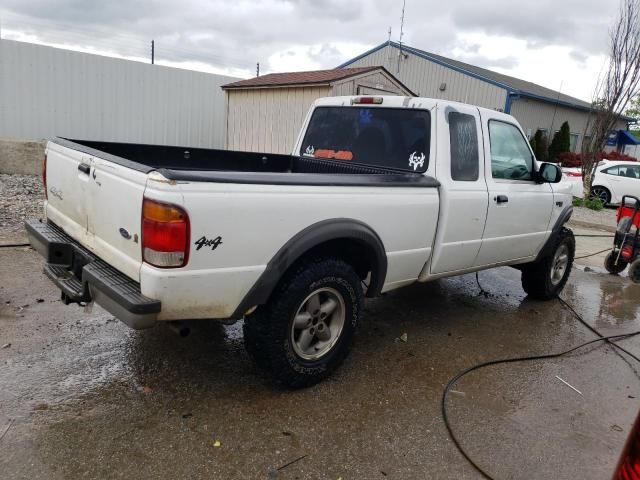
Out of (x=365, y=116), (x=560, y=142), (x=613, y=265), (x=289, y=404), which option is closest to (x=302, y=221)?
(x=289, y=404)

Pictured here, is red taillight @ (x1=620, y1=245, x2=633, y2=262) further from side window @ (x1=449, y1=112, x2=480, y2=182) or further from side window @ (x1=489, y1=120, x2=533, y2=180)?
side window @ (x1=449, y1=112, x2=480, y2=182)

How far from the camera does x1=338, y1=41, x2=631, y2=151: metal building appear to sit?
20.6 metres

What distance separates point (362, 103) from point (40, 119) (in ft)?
28.5

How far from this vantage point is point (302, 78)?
1088cm

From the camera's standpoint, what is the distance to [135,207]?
8.64ft

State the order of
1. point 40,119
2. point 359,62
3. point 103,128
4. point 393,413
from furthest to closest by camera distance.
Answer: point 359,62 → point 103,128 → point 40,119 → point 393,413

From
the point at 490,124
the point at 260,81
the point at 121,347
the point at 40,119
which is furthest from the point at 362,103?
the point at 40,119

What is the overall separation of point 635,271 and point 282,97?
736 centimetres

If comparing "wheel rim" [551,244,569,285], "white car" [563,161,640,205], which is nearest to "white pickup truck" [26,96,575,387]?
"wheel rim" [551,244,569,285]

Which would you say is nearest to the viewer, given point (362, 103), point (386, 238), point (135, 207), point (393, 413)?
point (135, 207)

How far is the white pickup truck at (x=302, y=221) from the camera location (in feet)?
8.59

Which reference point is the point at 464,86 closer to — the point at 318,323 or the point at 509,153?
the point at 509,153

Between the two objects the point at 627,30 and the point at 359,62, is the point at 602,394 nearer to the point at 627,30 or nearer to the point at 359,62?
the point at 627,30

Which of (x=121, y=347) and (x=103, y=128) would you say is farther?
(x=103, y=128)
